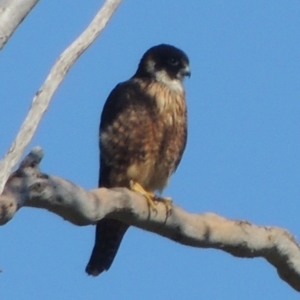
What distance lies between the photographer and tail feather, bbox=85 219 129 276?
5492 millimetres

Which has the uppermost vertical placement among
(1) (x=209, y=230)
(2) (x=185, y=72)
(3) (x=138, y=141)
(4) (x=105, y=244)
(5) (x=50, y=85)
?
(2) (x=185, y=72)

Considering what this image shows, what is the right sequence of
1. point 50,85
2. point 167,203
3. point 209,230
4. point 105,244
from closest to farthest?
point 50,85 → point 209,230 → point 167,203 → point 105,244

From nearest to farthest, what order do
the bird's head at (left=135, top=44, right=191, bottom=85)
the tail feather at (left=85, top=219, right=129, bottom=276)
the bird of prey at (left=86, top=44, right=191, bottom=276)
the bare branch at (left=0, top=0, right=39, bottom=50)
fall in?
the bare branch at (left=0, top=0, right=39, bottom=50), the tail feather at (left=85, top=219, right=129, bottom=276), the bird of prey at (left=86, top=44, right=191, bottom=276), the bird's head at (left=135, top=44, right=191, bottom=85)

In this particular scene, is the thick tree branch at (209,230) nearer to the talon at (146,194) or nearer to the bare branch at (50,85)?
the talon at (146,194)

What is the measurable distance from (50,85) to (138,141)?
8.02 ft

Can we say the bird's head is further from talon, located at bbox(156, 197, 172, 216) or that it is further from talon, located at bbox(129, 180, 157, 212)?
talon, located at bbox(156, 197, 172, 216)

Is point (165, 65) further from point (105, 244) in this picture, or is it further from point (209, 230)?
point (209, 230)

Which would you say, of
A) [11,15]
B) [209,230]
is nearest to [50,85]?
[11,15]

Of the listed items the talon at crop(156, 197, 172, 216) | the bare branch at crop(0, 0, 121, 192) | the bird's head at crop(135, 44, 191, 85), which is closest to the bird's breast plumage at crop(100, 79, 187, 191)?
the bird's head at crop(135, 44, 191, 85)

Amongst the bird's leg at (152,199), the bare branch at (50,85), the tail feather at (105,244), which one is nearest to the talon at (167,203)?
the bird's leg at (152,199)

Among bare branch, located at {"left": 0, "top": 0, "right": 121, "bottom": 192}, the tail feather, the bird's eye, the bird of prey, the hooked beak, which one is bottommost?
bare branch, located at {"left": 0, "top": 0, "right": 121, "bottom": 192}

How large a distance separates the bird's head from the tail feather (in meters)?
0.97

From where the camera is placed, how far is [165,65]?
6.31m

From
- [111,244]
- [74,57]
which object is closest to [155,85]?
[111,244]
